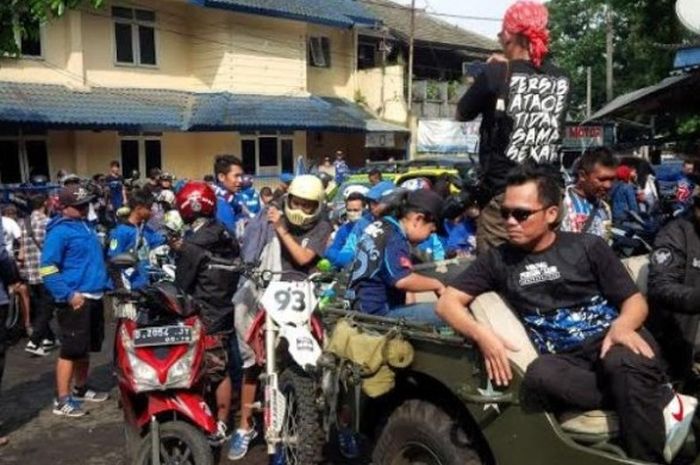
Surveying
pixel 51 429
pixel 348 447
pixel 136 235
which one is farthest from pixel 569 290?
pixel 136 235

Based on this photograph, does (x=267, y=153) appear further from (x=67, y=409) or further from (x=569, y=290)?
(x=569, y=290)

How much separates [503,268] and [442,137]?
23481mm

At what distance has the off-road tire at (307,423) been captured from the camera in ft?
13.6

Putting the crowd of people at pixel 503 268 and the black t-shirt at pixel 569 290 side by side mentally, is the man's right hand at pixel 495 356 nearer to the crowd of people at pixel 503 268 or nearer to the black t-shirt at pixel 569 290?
Result: the crowd of people at pixel 503 268

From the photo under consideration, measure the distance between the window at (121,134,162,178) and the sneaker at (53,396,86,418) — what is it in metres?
14.0

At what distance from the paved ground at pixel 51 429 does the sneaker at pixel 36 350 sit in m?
0.65

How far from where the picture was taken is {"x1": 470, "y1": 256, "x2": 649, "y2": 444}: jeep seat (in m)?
2.77

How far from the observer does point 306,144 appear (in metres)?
24.2

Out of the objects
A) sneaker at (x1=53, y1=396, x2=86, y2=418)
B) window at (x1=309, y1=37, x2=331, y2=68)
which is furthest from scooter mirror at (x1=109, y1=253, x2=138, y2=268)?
window at (x1=309, y1=37, x2=331, y2=68)

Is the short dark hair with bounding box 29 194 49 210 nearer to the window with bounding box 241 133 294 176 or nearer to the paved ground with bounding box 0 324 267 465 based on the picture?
the paved ground with bounding box 0 324 267 465

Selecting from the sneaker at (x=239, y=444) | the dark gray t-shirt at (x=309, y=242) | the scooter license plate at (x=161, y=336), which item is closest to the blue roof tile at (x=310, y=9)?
the dark gray t-shirt at (x=309, y=242)

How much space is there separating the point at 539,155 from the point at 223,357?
2.43 m

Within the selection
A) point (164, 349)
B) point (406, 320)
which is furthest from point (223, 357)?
point (406, 320)

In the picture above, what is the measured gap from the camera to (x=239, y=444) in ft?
16.2
